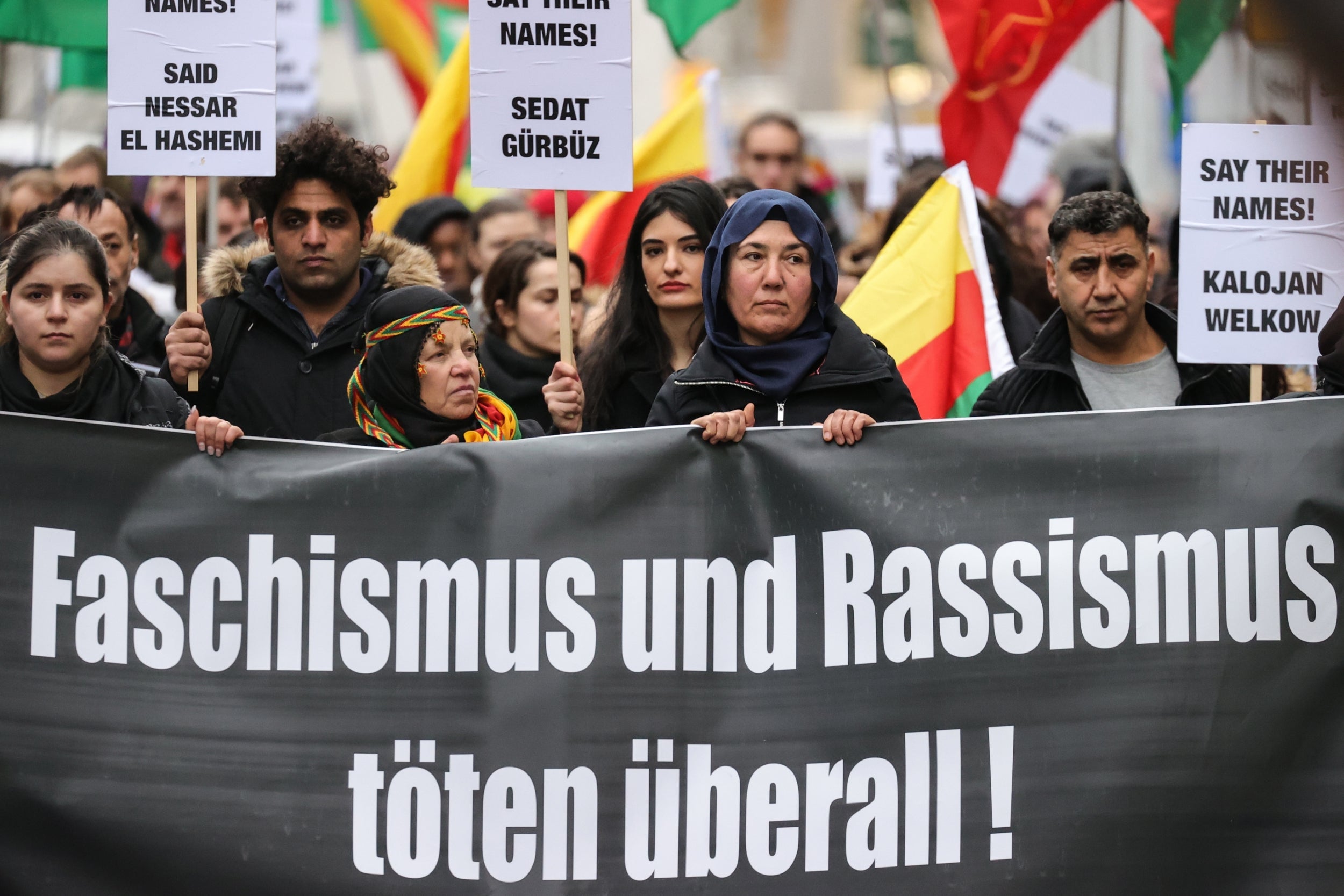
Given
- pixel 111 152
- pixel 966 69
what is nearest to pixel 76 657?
pixel 111 152

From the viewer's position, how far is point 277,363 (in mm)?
4512

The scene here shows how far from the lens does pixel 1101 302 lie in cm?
448

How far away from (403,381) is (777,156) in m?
4.64

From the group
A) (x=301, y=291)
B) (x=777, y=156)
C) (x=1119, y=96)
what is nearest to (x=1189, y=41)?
(x=1119, y=96)

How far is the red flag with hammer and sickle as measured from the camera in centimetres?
780

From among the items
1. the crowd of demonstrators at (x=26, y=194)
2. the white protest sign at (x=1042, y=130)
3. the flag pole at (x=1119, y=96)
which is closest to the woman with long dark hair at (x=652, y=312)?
the flag pole at (x=1119, y=96)

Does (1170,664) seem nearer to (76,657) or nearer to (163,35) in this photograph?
(76,657)

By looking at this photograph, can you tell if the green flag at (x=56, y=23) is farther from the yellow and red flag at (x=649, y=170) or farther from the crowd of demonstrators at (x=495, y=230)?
the yellow and red flag at (x=649, y=170)

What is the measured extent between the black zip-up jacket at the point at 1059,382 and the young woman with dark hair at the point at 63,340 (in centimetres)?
215

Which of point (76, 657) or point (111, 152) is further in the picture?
point (111, 152)

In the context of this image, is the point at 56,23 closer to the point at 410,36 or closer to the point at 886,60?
the point at 886,60

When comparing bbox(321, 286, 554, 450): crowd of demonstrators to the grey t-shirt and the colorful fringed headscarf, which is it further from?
the grey t-shirt

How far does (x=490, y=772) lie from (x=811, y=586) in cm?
77

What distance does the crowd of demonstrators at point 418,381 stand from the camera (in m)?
3.84
